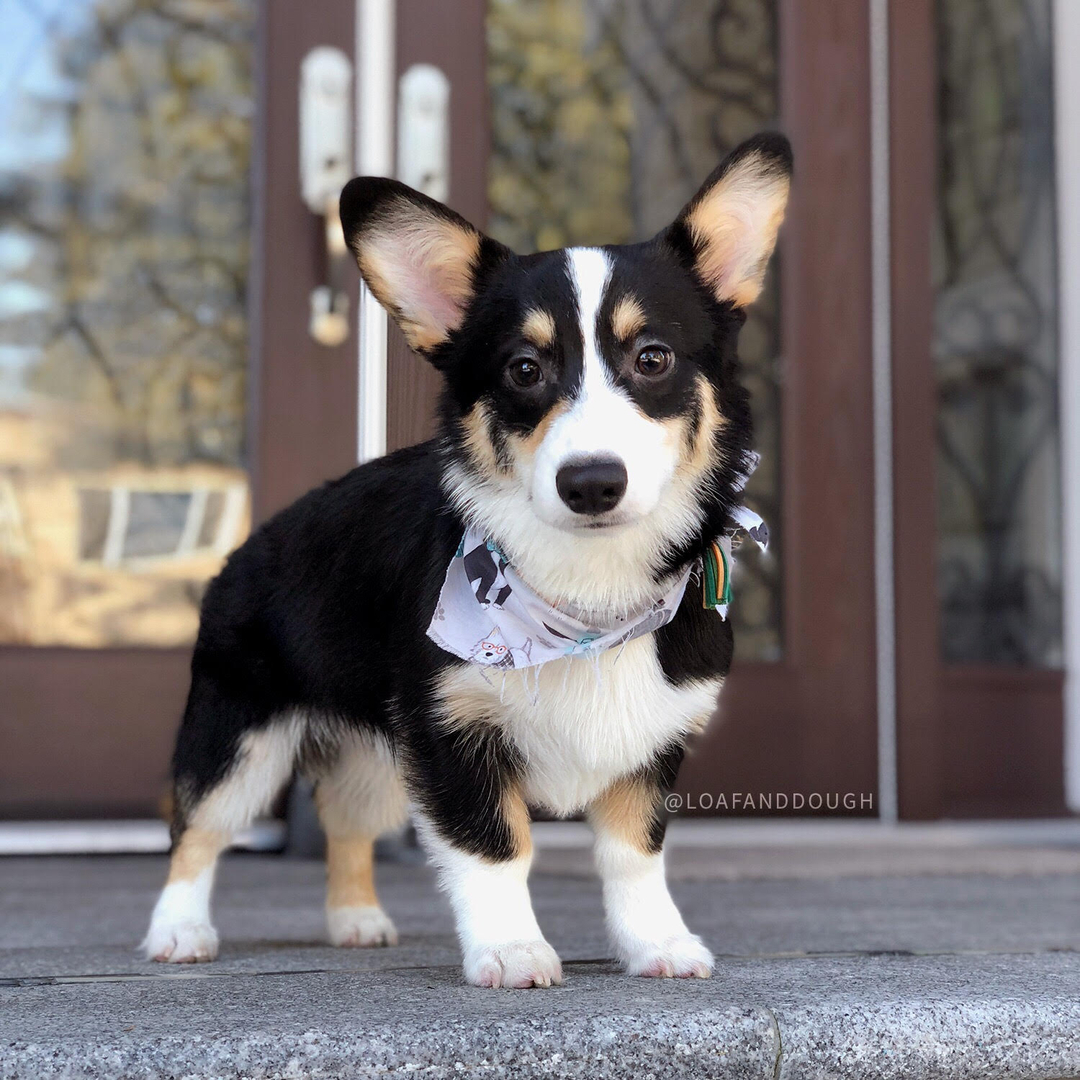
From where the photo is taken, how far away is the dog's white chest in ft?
5.23

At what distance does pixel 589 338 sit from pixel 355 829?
917 mm

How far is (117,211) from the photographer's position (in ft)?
11.3

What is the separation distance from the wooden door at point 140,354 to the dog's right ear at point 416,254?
1.60 metres

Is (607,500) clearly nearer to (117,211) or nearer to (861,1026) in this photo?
(861,1026)

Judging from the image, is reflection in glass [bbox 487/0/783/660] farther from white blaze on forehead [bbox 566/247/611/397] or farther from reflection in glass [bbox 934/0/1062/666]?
white blaze on forehead [bbox 566/247/611/397]

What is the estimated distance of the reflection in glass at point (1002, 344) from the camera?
381cm

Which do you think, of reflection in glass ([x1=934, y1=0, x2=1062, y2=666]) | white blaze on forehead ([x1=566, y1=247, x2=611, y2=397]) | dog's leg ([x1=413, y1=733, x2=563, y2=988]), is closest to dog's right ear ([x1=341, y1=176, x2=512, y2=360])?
white blaze on forehead ([x1=566, y1=247, x2=611, y2=397])

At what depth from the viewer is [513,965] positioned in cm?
152

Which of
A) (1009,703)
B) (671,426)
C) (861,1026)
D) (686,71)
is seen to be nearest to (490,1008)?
(861,1026)

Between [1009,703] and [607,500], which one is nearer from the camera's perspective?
[607,500]

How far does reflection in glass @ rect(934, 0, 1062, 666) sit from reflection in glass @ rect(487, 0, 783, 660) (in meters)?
0.62

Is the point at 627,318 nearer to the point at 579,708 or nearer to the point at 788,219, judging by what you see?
the point at 579,708

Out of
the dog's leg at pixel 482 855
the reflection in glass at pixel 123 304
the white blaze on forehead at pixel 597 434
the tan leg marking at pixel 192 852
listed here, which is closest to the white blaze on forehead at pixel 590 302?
the white blaze on forehead at pixel 597 434

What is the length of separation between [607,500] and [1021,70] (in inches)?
122
